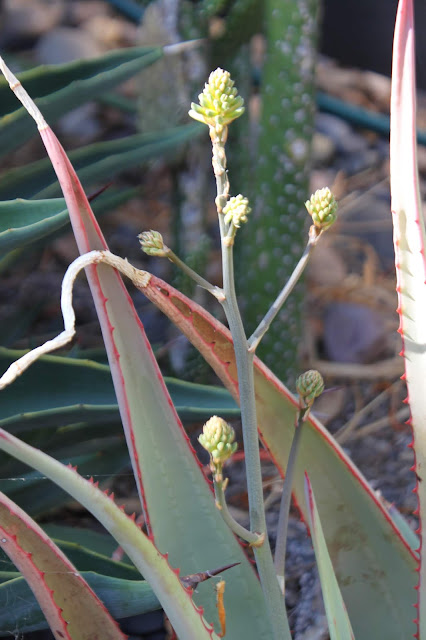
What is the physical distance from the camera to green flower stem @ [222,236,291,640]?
459 millimetres

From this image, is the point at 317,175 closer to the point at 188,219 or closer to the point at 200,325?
the point at 188,219

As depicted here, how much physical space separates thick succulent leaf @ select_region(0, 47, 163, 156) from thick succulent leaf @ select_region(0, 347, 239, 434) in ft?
0.78

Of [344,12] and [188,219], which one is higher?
[344,12]

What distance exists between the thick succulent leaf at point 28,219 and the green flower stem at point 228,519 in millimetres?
277

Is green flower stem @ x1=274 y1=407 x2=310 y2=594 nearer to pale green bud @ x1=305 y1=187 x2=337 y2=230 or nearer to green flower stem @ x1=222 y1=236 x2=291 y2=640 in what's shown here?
green flower stem @ x1=222 y1=236 x2=291 y2=640

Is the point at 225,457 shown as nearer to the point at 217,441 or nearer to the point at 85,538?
the point at 217,441

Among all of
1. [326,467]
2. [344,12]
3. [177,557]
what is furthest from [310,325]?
[177,557]

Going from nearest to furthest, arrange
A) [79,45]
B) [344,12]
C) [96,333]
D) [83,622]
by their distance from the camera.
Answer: [83,622]
[96,333]
[344,12]
[79,45]

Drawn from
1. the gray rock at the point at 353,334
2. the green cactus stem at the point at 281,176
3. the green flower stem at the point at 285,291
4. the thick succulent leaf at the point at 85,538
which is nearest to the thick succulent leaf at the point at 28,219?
the green flower stem at the point at 285,291

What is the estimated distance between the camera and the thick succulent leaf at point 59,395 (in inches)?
27.8

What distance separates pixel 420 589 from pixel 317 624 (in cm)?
29

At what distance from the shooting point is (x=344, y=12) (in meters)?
1.75

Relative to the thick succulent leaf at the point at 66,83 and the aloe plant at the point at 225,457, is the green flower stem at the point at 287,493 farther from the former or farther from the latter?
the thick succulent leaf at the point at 66,83

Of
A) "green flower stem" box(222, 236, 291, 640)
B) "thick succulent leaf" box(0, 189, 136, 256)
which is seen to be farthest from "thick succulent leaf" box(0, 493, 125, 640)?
"thick succulent leaf" box(0, 189, 136, 256)
